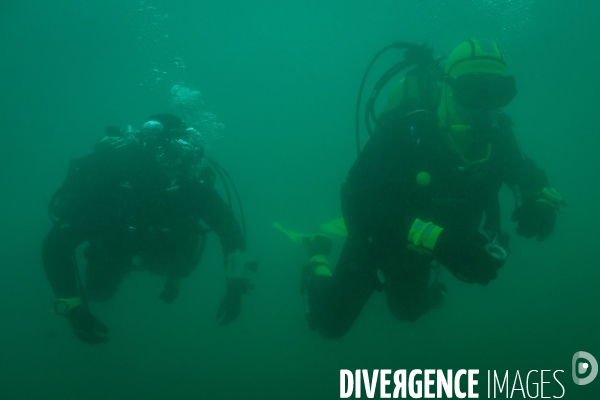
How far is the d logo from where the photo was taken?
31.9 ft

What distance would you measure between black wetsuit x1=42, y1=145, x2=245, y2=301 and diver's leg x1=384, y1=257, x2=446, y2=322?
241cm

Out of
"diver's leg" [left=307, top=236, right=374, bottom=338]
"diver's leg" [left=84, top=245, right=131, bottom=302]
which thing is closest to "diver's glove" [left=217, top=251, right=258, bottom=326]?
"diver's leg" [left=307, top=236, right=374, bottom=338]

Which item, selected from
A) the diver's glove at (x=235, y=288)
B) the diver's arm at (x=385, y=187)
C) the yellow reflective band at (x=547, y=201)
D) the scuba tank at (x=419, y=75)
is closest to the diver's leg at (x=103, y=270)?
the diver's glove at (x=235, y=288)

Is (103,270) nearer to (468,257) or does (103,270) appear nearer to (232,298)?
(232,298)

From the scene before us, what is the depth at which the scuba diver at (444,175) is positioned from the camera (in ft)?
9.77

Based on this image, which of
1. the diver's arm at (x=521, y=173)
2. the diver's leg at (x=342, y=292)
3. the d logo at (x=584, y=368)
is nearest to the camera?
the diver's arm at (x=521, y=173)

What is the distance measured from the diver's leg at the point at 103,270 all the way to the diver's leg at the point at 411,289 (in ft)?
10.2

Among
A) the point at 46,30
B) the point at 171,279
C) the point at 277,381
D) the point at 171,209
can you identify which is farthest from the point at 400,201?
the point at 46,30

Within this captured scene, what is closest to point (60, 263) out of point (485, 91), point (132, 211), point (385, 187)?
point (132, 211)

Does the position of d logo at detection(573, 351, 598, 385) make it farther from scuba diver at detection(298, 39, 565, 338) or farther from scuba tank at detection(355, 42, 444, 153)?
scuba tank at detection(355, 42, 444, 153)

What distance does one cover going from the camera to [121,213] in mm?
4434

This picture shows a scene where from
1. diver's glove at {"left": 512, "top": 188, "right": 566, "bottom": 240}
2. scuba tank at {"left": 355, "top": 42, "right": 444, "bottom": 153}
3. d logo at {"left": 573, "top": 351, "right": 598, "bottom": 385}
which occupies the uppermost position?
scuba tank at {"left": 355, "top": 42, "right": 444, "bottom": 153}

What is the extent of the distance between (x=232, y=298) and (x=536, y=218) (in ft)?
10.7

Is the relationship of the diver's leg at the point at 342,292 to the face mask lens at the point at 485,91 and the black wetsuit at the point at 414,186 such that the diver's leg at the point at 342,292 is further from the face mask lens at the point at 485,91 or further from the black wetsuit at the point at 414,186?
the face mask lens at the point at 485,91
